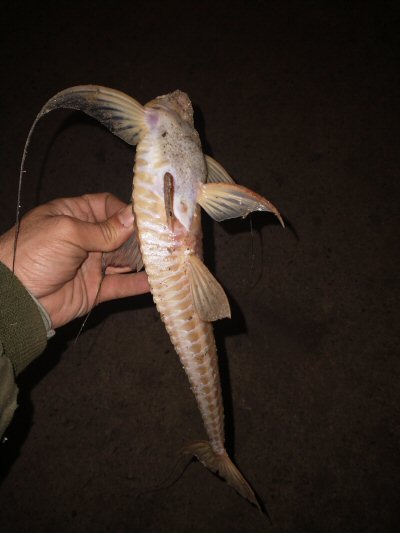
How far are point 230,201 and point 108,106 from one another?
0.44 meters

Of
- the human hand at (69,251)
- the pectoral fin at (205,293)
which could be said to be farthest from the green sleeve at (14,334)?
the pectoral fin at (205,293)

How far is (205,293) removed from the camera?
1.14 m

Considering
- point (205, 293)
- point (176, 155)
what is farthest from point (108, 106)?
point (205, 293)

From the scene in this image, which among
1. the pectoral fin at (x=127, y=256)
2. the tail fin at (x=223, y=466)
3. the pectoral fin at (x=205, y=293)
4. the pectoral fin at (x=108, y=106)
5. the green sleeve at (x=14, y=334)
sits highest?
the pectoral fin at (x=108, y=106)

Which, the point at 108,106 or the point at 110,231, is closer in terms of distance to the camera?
the point at 108,106

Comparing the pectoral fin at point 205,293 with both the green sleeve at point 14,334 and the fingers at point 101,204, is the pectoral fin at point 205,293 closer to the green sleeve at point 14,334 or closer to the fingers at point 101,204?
the green sleeve at point 14,334

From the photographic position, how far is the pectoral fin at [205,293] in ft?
3.72

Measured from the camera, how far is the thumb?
1343mm

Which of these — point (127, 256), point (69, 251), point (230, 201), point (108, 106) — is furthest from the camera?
point (69, 251)

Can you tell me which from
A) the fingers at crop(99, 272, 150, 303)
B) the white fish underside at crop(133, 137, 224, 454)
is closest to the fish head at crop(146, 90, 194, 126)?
the white fish underside at crop(133, 137, 224, 454)

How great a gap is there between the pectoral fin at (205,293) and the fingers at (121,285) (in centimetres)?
84

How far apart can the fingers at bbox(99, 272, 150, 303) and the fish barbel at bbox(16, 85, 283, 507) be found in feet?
2.29

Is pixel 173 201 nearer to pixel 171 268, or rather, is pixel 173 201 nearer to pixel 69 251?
pixel 171 268

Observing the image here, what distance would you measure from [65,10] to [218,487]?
3.85 m
